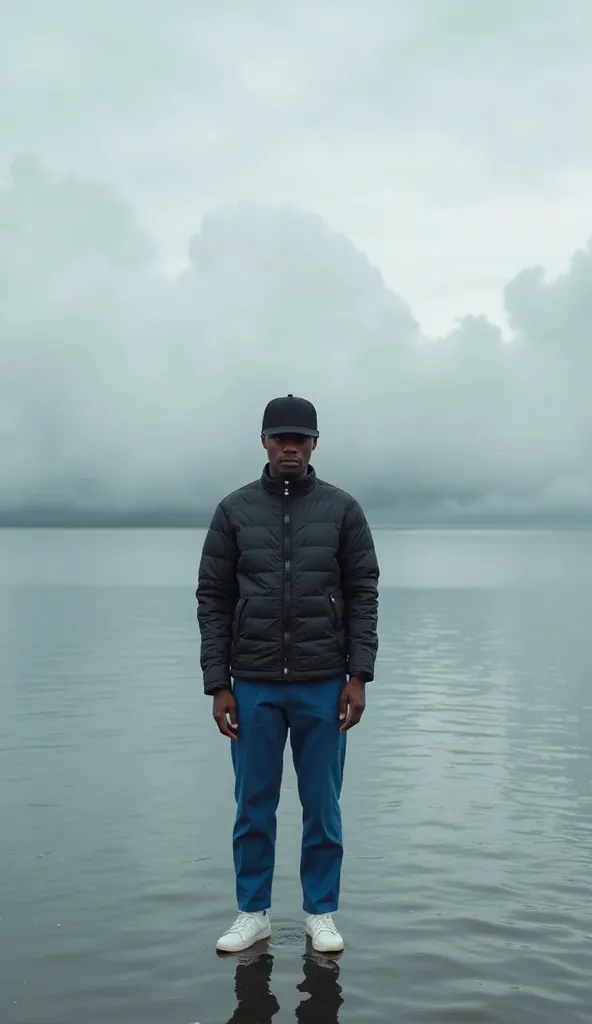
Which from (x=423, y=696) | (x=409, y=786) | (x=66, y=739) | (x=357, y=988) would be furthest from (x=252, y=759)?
(x=423, y=696)

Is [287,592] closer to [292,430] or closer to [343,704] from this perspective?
[343,704]

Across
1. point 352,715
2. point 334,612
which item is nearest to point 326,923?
point 352,715

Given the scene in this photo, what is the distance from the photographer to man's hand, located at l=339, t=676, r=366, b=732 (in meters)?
6.59

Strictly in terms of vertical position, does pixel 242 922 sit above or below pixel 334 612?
below

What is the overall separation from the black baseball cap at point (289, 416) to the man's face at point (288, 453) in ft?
0.20

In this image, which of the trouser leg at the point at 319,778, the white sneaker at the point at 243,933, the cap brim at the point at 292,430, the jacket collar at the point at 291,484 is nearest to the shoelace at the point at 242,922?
the white sneaker at the point at 243,933

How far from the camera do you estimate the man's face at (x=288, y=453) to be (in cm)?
664

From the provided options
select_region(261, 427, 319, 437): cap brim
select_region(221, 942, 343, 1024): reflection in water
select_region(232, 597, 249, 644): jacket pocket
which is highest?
select_region(261, 427, 319, 437): cap brim

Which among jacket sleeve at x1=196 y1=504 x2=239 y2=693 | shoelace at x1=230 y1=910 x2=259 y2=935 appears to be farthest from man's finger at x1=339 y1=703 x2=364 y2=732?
shoelace at x1=230 y1=910 x2=259 y2=935

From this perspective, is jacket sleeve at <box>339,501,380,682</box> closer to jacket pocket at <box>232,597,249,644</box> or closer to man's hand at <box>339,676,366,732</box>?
man's hand at <box>339,676,366,732</box>

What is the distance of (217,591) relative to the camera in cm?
677

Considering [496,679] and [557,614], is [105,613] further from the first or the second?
[496,679]

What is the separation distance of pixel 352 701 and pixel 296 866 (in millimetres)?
3223

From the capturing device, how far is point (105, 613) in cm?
5297
